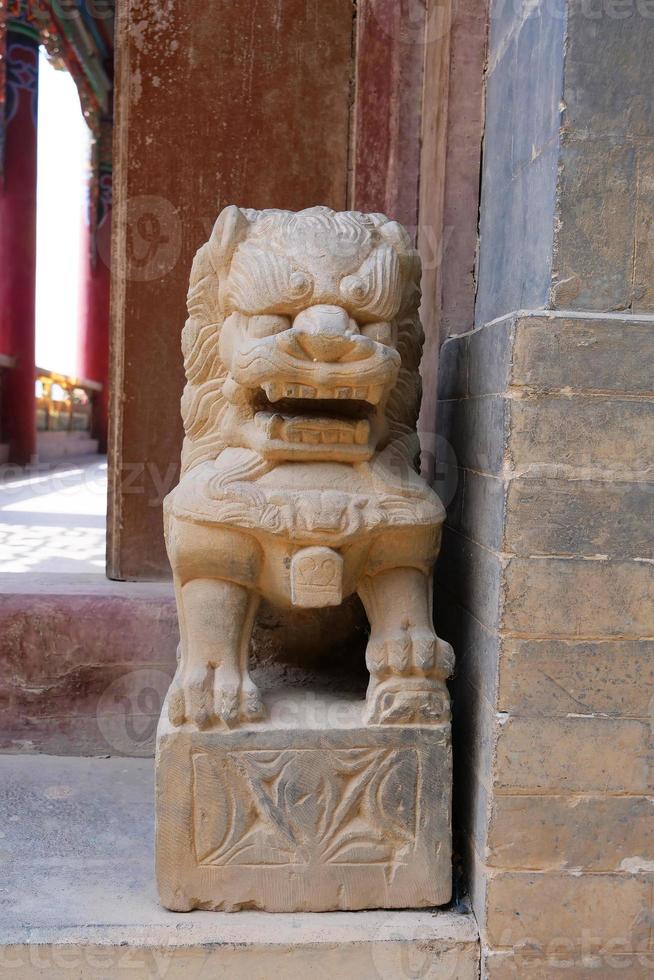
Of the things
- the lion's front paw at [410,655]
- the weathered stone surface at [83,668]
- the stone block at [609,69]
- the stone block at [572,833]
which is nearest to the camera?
the stone block at [609,69]

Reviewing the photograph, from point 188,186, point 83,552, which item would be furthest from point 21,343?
point 188,186

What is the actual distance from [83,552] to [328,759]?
8.02 feet

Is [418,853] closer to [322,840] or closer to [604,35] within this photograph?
[322,840]

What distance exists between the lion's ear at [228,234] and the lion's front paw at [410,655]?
866 mm

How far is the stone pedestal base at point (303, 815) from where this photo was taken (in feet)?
5.83

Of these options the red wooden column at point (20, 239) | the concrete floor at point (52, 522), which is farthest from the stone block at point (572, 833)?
the red wooden column at point (20, 239)

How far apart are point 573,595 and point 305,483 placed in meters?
0.57

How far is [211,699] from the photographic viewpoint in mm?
1788

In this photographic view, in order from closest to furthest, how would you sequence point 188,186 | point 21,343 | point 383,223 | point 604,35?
point 604,35 < point 383,223 < point 188,186 < point 21,343

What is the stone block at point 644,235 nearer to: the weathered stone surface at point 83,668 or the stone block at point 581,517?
the stone block at point 581,517

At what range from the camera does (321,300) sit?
5.69 feet

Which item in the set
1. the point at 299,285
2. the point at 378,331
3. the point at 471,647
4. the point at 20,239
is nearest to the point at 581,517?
the point at 471,647

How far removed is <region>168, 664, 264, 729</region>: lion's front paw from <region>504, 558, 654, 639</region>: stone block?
1.81ft

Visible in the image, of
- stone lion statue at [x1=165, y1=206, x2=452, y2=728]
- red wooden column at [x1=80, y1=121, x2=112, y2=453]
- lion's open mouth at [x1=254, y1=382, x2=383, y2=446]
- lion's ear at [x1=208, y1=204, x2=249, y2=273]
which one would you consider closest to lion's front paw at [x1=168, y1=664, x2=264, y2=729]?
stone lion statue at [x1=165, y1=206, x2=452, y2=728]
